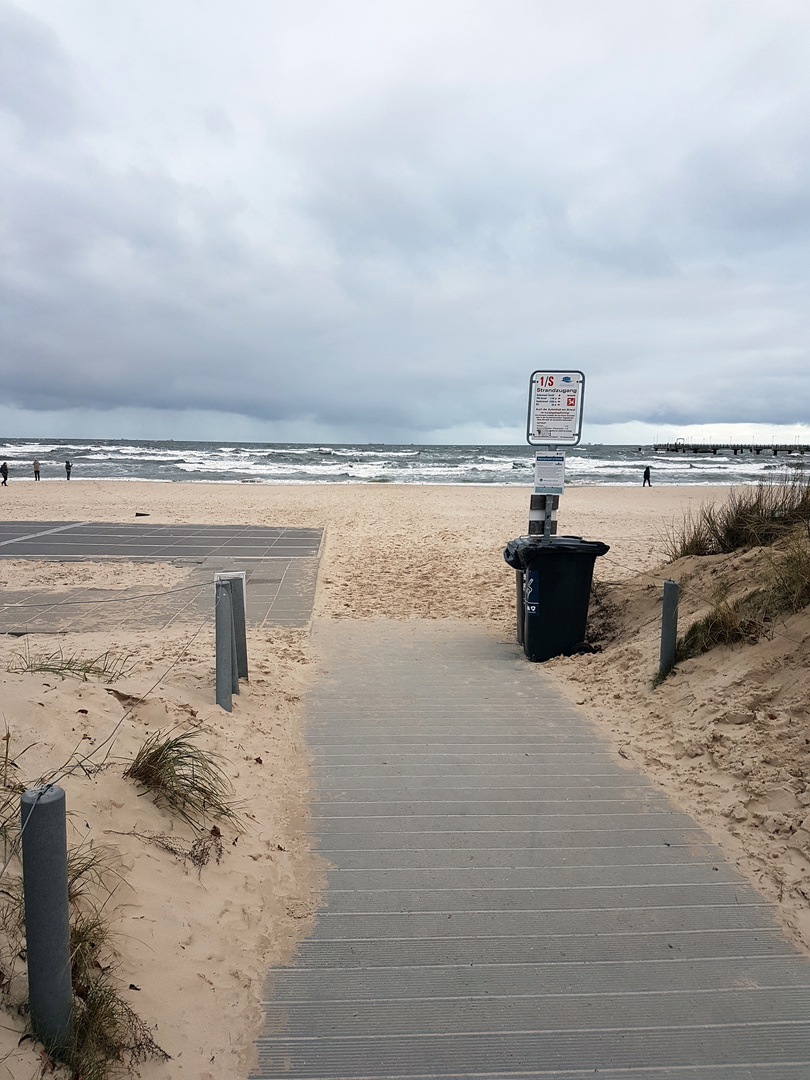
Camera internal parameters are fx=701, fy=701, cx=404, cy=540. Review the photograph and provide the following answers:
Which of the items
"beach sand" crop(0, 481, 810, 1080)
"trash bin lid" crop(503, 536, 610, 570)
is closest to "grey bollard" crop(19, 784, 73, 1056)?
"beach sand" crop(0, 481, 810, 1080)

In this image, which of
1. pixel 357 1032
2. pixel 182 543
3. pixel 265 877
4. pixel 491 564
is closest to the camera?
pixel 357 1032

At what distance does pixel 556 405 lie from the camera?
20.8 ft

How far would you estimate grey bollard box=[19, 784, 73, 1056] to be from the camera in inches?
67.7

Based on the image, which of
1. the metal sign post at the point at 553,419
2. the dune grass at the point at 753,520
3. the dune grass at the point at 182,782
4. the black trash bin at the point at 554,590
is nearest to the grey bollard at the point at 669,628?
the black trash bin at the point at 554,590

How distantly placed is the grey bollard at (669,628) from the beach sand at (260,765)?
168mm

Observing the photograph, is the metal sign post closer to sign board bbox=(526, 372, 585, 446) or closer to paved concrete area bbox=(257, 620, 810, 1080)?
sign board bbox=(526, 372, 585, 446)

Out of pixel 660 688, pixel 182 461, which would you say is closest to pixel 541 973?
pixel 660 688

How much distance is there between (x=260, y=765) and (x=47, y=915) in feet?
7.36

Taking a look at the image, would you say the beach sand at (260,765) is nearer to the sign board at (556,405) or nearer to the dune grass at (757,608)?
the dune grass at (757,608)

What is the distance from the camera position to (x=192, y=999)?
219 cm

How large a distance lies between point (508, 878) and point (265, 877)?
1.01 m

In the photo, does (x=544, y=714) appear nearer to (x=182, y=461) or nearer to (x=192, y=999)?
(x=192, y=999)

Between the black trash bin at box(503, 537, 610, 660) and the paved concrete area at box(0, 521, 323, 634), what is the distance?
8.77 feet

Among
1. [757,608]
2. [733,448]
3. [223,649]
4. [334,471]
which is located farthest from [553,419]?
[733,448]
